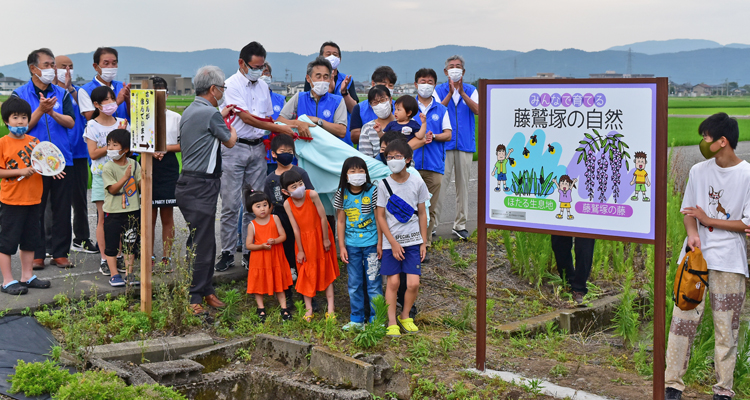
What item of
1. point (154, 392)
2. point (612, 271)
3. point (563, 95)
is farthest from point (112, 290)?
point (612, 271)

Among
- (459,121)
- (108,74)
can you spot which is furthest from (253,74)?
(459,121)

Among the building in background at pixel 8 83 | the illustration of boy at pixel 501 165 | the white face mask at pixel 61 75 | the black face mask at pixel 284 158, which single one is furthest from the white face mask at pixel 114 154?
the building in background at pixel 8 83

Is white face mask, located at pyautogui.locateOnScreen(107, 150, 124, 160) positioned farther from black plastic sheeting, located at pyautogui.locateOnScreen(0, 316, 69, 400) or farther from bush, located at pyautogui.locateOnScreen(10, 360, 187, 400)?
bush, located at pyautogui.locateOnScreen(10, 360, 187, 400)

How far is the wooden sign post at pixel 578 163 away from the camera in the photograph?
413 cm

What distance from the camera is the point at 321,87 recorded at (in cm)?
707

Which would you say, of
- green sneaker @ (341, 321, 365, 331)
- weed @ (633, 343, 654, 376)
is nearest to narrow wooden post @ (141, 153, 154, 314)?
green sneaker @ (341, 321, 365, 331)

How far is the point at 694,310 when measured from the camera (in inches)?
175

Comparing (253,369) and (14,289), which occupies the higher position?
(14,289)

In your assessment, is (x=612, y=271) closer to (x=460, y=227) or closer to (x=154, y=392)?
(x=460, y=227)

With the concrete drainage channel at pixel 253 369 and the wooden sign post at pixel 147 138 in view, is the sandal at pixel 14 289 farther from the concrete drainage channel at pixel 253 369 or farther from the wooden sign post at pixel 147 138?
the concrete drainage channel at pixel 253 369

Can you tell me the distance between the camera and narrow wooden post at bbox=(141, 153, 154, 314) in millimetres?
5641

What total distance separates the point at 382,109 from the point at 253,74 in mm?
1393

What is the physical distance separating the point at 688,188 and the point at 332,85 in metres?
4.28

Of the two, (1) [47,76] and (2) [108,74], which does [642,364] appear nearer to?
(2) [108,74]
